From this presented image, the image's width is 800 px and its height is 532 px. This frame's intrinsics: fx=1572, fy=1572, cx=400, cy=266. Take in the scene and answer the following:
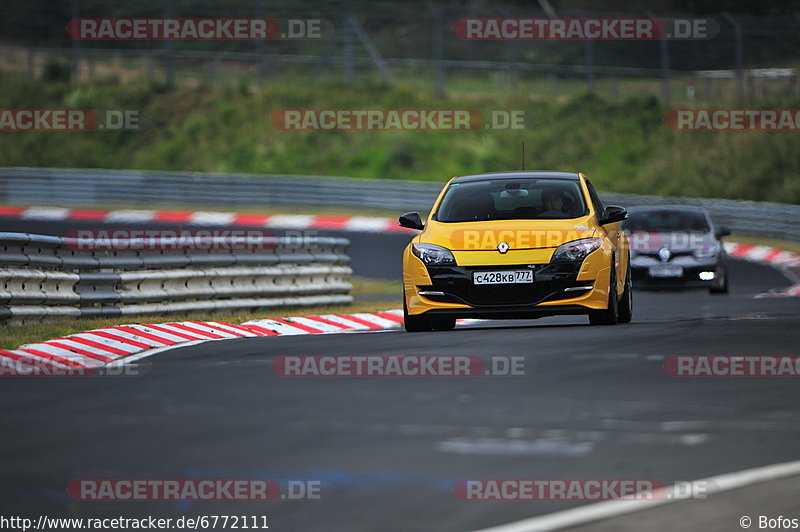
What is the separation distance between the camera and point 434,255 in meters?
14.2

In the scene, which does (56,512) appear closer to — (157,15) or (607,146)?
Result: (607,146)

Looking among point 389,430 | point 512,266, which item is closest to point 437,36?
point 512,266

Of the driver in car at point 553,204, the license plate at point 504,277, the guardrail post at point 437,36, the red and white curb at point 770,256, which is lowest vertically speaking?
the red and white curb at point 770,256

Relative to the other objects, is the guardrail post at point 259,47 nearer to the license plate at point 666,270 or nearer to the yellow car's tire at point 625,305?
the license plate at point 666,270

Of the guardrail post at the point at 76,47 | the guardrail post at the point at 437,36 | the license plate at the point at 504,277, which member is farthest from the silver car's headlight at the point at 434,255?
the guardrail post at the point at 76,47

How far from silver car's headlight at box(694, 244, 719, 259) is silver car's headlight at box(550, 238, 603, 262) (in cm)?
889

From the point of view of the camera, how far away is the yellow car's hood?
46.4ft

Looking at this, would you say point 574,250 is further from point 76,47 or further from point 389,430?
point 76,47

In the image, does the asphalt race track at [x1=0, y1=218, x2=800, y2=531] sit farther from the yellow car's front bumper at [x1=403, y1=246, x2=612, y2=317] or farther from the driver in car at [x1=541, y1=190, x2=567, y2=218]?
the driver in car at [x1=541, y1=190, x2=567, y2=218]

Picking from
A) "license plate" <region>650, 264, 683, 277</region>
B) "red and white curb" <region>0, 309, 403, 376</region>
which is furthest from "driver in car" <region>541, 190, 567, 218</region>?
"license plate" <region>650, 264, 683, 277</region>

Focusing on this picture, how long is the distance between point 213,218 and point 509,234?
74.7 ft

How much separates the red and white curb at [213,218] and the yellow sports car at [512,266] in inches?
762

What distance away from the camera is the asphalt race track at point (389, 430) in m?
6.39

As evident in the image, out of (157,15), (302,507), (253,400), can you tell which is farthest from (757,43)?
(302,507)
